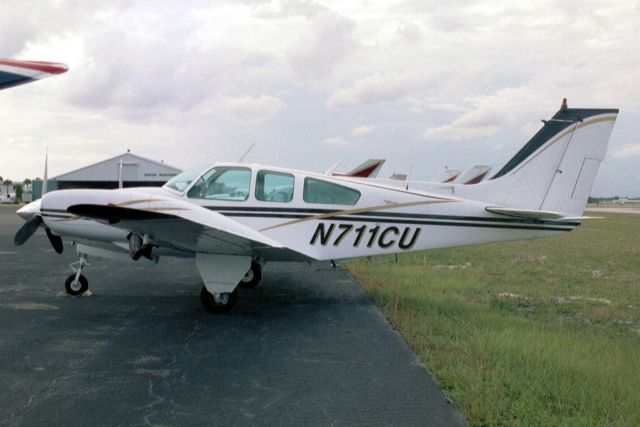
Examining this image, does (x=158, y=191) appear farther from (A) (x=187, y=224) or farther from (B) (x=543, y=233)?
(B) (x=543, y=233)

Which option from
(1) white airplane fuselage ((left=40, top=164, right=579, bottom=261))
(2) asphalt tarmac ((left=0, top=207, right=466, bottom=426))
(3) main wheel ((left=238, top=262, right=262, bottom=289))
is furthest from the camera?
(3) main wheel ((left=238, top=262, right=262, bottom=289))

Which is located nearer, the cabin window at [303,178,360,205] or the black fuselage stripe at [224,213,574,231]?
the black fuselage stripe at [224,213,574,231]

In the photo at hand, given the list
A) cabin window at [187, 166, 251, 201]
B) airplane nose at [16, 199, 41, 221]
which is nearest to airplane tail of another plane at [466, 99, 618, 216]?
cabin window at [187, 166, 251, 201]

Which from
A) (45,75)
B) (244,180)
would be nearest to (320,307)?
(244,180)

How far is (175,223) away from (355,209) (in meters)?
2.91

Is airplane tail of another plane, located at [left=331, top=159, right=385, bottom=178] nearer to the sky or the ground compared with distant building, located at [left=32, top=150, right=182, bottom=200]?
nearer to the sky

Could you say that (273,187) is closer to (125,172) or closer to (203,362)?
(203,362)

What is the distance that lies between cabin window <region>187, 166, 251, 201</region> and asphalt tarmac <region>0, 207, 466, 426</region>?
1.77 metres

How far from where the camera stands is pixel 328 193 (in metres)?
8.09

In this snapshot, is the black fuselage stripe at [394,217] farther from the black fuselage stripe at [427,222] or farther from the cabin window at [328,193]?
the cabin window at [328,193]

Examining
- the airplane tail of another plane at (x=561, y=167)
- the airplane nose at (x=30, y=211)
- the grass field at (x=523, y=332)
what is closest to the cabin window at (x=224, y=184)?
the airplane nose at (x=30, y=211)

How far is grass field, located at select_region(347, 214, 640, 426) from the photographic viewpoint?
13.9ft

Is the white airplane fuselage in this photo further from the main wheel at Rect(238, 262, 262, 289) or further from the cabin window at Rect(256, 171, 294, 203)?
the main wheel at Rect(238, 262, 262, 289)

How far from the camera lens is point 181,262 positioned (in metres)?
13.5
